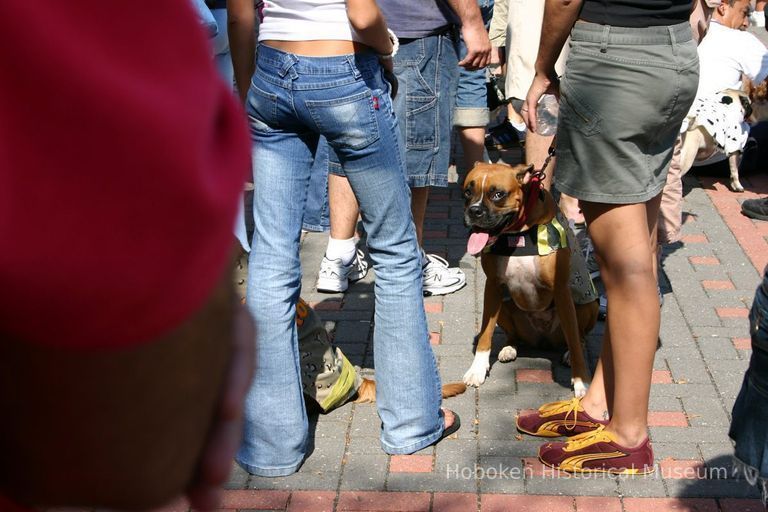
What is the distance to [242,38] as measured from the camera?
3389mm

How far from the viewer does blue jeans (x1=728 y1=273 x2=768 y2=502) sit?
2336 mm

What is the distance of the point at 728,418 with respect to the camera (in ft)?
12.9

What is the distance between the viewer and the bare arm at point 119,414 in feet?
2.52

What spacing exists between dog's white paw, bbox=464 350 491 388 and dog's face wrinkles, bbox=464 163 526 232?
589 mm

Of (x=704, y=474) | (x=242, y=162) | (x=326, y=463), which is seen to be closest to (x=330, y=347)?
(x=326, y=463)

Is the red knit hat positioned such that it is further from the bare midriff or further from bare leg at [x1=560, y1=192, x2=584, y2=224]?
bare leg at [x1=560, y1=192, x2=584, y2=224]

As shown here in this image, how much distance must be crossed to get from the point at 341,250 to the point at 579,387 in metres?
1.72

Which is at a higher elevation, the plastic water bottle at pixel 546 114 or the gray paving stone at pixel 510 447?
the plastic water bottle at pixel 546 114

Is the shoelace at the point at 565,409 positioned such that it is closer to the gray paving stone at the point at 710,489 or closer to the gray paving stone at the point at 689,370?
the gray paving stone at the point at 710,489

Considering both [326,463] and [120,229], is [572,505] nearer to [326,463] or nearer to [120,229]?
[326,463]

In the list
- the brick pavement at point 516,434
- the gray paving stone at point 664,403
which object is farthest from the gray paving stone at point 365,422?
the gray paving stone at point 664,403

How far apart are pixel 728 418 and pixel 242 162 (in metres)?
3.53

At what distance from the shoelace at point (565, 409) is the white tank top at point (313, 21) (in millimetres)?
1726

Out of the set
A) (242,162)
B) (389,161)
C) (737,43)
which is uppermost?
(242,162)
